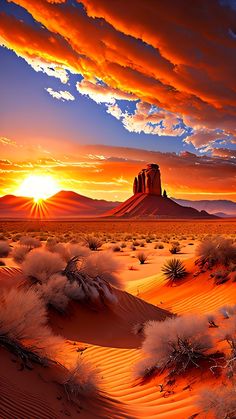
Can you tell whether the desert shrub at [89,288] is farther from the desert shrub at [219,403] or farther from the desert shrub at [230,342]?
the desert shrub at [219,403]

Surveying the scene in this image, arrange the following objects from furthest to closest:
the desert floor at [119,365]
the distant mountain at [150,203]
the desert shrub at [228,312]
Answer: the distant mountain at [150,203], the desert shrub at [228,312], the desert floor at [119,365]

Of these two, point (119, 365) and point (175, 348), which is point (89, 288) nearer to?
point (119, 365)

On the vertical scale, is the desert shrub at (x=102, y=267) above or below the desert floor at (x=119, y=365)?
above

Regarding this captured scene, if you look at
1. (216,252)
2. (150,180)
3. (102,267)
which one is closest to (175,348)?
(102,267)

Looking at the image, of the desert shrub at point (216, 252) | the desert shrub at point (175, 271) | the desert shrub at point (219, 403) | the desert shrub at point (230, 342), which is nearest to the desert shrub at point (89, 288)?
the desert shrub at point (175, 271)

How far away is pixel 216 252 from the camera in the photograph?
50.1ft

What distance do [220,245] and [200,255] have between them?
44.8 inches

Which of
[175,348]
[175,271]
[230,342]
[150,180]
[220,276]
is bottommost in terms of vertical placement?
[175,271]

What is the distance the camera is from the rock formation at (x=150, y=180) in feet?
521

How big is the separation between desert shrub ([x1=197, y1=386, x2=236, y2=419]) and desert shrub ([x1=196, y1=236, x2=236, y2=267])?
11.1 metres

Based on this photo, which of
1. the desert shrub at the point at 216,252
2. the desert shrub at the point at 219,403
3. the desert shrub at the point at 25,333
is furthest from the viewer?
the desert shrub at the point at 216,252

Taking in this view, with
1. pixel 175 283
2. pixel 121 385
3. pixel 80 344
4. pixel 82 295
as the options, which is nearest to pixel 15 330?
pixel 121 385

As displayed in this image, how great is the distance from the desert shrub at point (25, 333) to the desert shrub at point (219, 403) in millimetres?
2136

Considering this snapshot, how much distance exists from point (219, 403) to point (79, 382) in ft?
5.79
